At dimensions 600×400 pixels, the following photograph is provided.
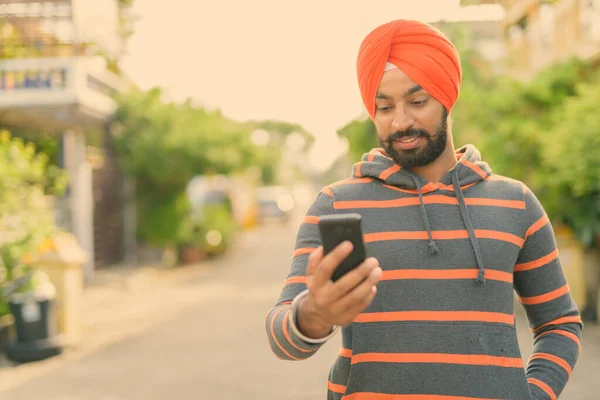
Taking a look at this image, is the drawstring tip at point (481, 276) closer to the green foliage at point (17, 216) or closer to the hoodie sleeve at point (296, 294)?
the hoodie sleeve at point (296, 294)

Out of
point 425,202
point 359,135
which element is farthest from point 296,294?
point 359,135

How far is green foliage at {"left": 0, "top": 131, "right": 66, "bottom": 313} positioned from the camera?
822 centimetres

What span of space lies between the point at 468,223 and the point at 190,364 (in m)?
6.21

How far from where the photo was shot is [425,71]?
5.35ft

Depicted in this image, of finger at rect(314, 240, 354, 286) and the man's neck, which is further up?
the man's neck

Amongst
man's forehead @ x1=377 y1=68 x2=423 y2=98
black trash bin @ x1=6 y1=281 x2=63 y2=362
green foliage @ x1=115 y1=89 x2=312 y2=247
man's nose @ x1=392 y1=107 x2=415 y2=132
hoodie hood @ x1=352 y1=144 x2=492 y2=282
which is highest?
green foliage @ x1=115 y1=89 x2=312 y2=247

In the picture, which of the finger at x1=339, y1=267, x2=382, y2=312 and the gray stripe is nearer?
the finger at x1=339, y1=267, x2=382, y2=312

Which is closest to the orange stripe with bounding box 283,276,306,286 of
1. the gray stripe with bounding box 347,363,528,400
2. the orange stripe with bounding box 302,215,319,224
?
the orange stripe with bounding box 302,215,319,224

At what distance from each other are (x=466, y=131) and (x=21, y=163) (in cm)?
842

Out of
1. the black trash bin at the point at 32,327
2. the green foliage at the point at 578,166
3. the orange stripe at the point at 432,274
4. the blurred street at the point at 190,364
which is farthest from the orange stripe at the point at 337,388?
the green foliage at the point at 578,166

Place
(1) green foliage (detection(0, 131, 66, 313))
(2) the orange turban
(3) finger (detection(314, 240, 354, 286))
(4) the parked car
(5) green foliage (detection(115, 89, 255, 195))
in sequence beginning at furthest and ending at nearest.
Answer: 1. (4) the parked car
2. (5) green foliage (detection(115, 89, 255, 195))
3. (1) green foliage (detection(0, 131, 66, 313))
4. (2) the orange turban
5. (3) finger (detection(314, 240, 354, 286))

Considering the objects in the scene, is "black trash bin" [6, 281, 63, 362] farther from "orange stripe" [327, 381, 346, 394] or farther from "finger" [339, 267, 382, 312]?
"finger" [339, 267, 382, 312]

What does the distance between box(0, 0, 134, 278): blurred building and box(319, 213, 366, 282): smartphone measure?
11490mm

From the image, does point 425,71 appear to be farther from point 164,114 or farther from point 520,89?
point 164,114
